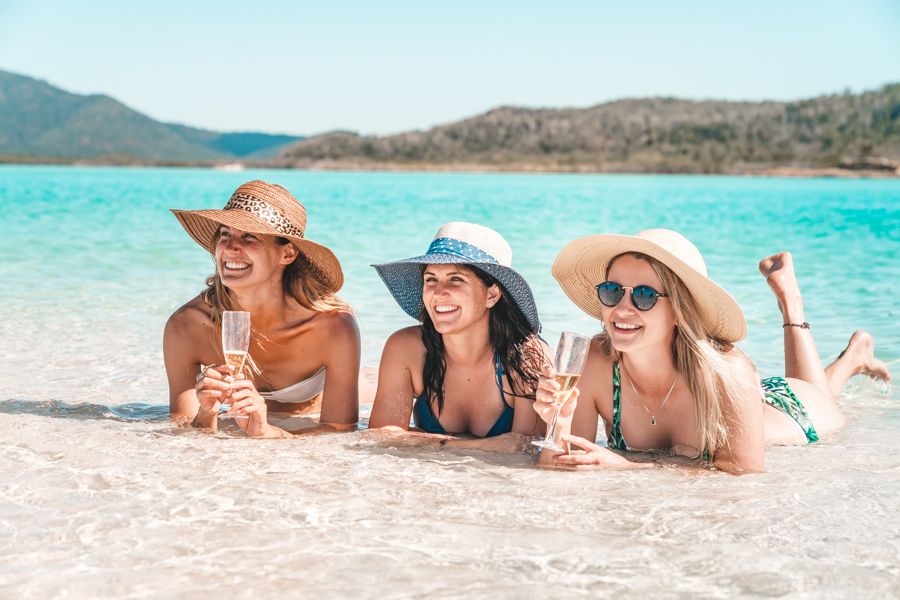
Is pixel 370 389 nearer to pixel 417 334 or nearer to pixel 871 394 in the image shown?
pixel 417 334

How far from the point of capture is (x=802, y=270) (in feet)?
50.2

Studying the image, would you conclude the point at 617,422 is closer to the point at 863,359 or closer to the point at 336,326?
the point at 336,326

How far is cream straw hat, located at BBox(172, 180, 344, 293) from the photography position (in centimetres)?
499

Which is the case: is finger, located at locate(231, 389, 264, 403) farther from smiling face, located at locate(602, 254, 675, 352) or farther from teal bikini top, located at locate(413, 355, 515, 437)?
smiling face, located at locate(602, 254, 675, 352)

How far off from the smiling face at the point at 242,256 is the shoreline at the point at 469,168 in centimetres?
9135

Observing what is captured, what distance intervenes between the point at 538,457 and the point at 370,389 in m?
2.34

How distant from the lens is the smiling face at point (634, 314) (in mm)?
4227

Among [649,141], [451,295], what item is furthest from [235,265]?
[649,141]

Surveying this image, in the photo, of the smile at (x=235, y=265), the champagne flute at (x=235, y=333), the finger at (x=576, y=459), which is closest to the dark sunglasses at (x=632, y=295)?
the finger at (x=576, y=459)

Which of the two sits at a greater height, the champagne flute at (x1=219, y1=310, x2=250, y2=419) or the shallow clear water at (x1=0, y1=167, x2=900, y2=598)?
the champagne flute at (x1=219, y1=310, x2=250, y2=419)

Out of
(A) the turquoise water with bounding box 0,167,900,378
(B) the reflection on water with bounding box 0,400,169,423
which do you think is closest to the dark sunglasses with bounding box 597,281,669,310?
(B) the reflection on water with bounding box 0,400,169,423

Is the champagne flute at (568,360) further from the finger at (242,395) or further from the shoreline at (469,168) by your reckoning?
the shoreline at (469,168)

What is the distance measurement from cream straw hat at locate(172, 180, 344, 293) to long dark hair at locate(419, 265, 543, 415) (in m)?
0.78

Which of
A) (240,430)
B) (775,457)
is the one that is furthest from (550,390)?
(240,430)
